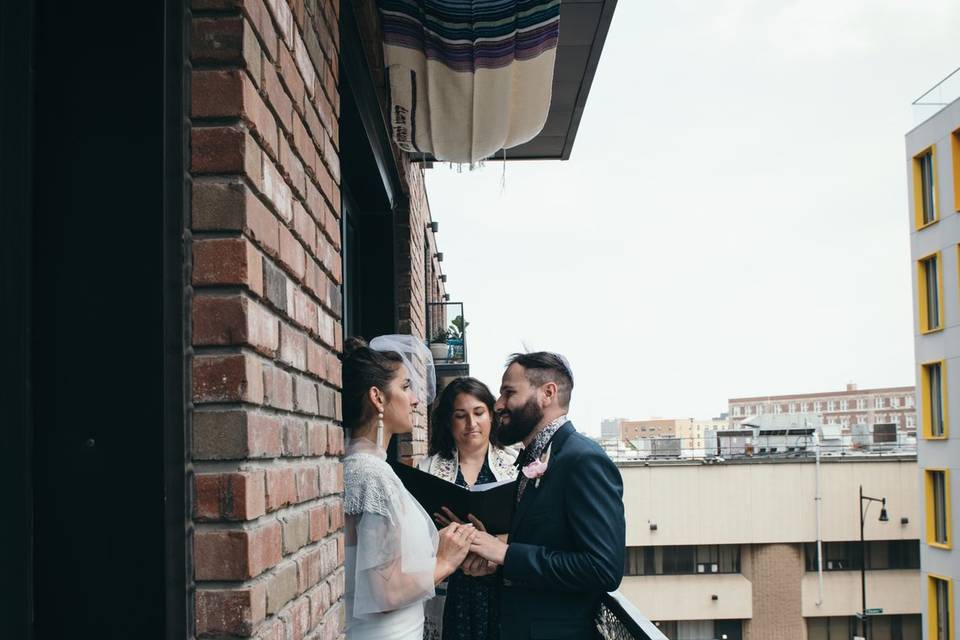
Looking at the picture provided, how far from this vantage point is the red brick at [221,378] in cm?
142

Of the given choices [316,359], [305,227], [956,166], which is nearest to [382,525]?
[316,359]

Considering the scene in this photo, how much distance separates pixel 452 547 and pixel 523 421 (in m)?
0.78

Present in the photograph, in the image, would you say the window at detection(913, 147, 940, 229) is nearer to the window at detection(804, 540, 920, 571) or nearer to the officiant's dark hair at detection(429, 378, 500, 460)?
the window at detection(804, 540, 920, 571)

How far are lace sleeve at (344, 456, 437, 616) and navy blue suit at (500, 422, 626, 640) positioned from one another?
0.78m

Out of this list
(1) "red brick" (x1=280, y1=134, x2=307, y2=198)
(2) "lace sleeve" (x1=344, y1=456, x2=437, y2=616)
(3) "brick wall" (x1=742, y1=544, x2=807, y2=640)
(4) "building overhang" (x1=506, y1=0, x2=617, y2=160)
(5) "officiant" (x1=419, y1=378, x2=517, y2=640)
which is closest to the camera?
(1) "red brick" (x1=280, y1=134, x2=307, y2=198)

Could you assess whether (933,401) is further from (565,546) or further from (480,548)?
(480,548)

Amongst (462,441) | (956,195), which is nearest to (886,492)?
(956,195)

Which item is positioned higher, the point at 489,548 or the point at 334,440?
the point at 334,440

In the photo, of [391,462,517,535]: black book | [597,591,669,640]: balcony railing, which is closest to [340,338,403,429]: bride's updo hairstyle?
[391,462,517,535]: black book

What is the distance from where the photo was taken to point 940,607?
2773cm

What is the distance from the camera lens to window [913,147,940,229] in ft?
92.7

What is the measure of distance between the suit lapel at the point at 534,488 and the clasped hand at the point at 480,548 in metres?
0.11

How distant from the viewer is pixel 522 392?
386 centimetres

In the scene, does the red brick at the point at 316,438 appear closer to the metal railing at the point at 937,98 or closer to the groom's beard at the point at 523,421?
the groom's beard at the point at 523,421
